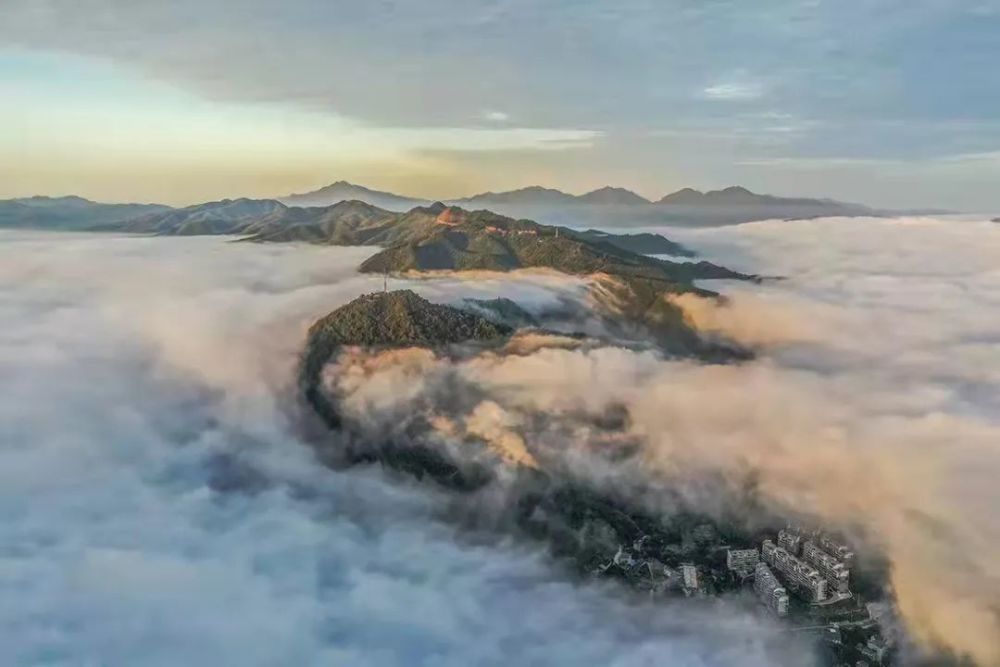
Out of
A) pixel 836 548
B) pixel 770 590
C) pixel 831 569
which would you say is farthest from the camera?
pixel 836 548

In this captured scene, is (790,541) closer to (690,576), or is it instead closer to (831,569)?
(831,569)

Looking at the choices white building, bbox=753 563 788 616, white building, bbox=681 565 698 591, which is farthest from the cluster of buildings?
white building, bbox=681 565 698 591

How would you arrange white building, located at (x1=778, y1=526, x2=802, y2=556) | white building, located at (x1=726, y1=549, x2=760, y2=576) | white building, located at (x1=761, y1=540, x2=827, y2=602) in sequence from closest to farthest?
white building, located at (x1=761, y1=540, x2=827, y2=602) < white building, located at (x1=726, y1=549, x2=760, y2=576) < white building, located at (x1=778, y1=526, x2=802, y2=556)

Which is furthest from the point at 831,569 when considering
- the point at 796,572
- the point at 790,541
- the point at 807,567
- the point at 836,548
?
the point at 790,541

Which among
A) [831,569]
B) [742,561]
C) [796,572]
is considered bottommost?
[742,561]

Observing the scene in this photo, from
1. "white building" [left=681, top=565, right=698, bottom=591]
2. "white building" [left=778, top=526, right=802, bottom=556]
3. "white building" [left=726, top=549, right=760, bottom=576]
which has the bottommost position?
"white building" [left=681, top=565, right=698, bottom=591]

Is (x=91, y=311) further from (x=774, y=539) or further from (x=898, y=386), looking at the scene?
(x=898, y=386)

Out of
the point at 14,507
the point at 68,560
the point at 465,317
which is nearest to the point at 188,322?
the point at 465,317

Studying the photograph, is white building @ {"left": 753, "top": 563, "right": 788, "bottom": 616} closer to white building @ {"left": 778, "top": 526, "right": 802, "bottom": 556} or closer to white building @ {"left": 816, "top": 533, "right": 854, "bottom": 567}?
white building @ {"left": 778, "top": 526, "right": 802, "bottom": 556}
